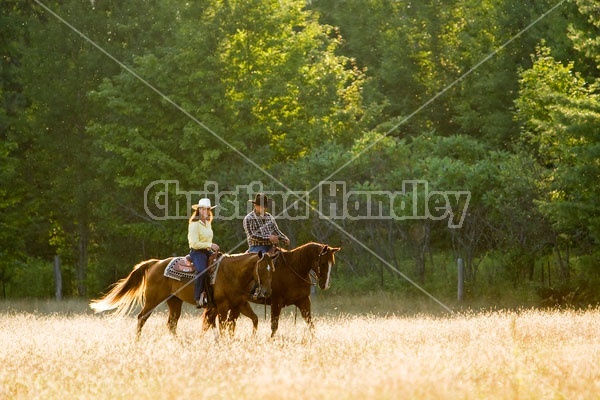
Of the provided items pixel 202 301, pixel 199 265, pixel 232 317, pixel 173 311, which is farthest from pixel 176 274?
pixel 232 317

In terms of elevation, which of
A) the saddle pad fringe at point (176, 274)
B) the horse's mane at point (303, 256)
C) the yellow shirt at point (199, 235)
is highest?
the yellow shirt at point (199, 235)

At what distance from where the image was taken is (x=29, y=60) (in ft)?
112

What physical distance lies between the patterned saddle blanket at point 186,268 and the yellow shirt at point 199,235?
269 millimetres

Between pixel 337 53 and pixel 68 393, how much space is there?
136 ft

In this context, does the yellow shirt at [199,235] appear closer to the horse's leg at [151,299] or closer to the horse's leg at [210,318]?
the horse's leg at [210,318]

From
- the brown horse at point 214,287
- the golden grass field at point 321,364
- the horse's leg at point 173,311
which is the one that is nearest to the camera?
the golden grass field at point 321,364

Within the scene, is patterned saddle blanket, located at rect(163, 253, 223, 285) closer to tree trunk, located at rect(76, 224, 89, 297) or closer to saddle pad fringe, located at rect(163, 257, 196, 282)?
saddle pad fringe, located at rect(163, 257, 196, 282)

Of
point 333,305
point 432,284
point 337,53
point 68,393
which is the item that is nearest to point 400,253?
point 432,284

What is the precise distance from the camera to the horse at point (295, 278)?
14.7 m

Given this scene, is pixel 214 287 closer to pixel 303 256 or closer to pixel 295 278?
pixel 295 278

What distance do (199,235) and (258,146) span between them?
59.6 ft

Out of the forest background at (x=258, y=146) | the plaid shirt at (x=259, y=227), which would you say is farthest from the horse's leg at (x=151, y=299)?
the forest background at (x=258, y=146)

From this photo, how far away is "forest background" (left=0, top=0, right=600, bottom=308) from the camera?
25.2 meters

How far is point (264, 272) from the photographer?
14344 mm
